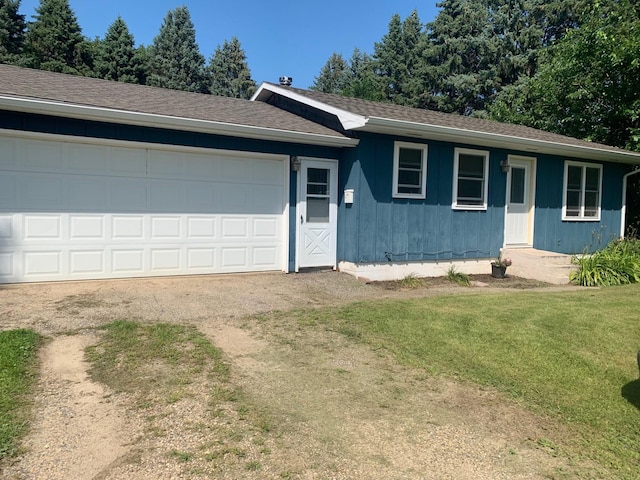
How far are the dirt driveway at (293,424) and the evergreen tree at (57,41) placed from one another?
2654 centimetres

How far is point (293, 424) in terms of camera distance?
3.29 m

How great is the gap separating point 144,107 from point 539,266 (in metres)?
8.19

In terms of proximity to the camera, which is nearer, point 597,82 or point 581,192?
point 581,192

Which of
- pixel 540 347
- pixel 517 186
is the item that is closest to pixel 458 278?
pixel 517 186

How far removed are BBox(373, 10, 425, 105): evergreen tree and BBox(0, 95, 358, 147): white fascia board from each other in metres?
28.9

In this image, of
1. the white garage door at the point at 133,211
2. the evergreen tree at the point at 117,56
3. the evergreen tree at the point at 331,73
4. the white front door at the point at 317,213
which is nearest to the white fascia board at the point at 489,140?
the white front door at the point at 317,213

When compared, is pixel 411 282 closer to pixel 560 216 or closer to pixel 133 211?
pixel 133 211

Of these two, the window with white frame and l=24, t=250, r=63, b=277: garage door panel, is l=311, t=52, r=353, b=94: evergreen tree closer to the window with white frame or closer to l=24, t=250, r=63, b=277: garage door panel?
the window with white frame

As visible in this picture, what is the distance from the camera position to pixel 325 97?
1054 cm

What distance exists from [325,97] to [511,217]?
5.14 metres

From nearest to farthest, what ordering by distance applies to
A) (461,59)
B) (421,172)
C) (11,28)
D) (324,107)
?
1. (324,107)
2. (421,172)
3. (11,28)
4. (461,59)

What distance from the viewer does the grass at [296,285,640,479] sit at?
3.47m

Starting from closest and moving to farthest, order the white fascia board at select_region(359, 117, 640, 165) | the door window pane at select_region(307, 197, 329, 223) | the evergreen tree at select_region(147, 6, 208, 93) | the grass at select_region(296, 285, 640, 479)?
the grass at select_region(296, 285, 640, 479)
the white fascia board at select_region(359, 117, 640, 165)
the door window pane at select_region(307, 197, 329, 223)
the evergreen tree at select_region(147, 6, 208, 93)

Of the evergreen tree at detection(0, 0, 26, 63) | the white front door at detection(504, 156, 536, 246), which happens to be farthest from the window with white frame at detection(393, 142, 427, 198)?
the evergreen tree at detection(0, 0, 26, 63)
